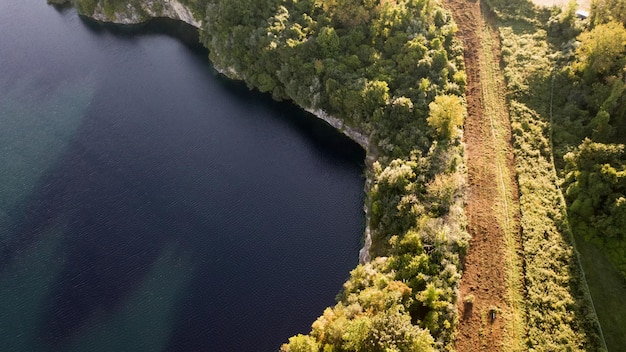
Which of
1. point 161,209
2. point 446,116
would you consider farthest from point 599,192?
point 161,209

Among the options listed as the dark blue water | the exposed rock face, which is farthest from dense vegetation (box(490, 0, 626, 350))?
the exposed rock face

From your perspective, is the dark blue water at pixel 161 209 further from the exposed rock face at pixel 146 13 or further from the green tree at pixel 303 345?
the exposed rock face at pixel 146 13

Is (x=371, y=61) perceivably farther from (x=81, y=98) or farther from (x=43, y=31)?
(x=43, y=31)

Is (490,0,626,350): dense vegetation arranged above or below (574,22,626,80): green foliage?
below

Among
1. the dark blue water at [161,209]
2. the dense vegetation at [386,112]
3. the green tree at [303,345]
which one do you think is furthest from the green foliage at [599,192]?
the green tree at [303,345]

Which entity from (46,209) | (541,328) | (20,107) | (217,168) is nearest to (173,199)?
(217,168)

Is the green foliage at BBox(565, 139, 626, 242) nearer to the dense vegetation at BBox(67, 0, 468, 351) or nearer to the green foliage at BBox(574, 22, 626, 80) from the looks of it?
the dense vegetation at BBox(67, 0, 468, 351)

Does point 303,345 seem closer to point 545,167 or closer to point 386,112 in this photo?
point 386,112
